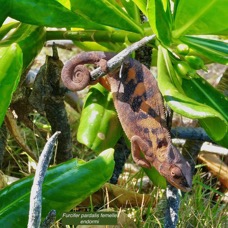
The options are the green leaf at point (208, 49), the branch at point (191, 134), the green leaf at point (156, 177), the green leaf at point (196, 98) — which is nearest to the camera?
the green leaf at point (196, 98)

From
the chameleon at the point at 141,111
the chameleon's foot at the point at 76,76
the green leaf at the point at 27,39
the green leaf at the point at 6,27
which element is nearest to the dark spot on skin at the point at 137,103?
the chameleon at the point at 141,111

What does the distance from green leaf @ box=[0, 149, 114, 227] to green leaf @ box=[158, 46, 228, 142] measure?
0.17 meters

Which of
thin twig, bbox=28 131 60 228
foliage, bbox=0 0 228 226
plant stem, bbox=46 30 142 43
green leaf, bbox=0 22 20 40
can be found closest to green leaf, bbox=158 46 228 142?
foliage, bbox=0 0 228 226

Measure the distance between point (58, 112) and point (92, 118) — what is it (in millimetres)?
180

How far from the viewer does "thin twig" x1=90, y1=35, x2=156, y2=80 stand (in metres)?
1.17

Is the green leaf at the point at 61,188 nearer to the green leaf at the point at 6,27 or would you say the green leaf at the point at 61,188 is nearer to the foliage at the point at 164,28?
the foliage at the point at 164,28

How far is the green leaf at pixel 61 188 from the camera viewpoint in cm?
121

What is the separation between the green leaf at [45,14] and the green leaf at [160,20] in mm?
135

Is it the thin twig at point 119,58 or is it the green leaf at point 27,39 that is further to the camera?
the green leaf at point 27,39

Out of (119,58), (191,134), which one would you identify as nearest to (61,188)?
(119,58)

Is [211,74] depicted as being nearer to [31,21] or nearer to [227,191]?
[227,191]

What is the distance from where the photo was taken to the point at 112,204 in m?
1.69

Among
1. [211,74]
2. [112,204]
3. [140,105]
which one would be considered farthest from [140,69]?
[211,74]

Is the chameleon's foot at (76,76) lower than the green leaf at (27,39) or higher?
lower
